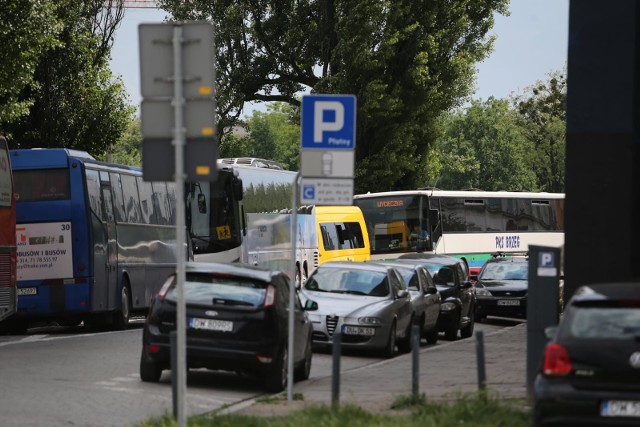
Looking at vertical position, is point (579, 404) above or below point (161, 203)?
below

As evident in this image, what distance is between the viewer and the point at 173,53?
36.6ft

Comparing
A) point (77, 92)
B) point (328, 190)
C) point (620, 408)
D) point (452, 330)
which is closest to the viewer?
point (620, 408)

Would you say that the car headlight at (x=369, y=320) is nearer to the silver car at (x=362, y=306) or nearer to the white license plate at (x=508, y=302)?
the silver car at (x=362, y=306)

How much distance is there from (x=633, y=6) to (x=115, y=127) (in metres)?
32.0

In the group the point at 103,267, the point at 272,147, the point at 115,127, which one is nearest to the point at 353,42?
the point at 115,127

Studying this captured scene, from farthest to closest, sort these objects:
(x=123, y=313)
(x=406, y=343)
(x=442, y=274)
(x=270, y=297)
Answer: (x=442, y=274) → (x=123, y=313) → (x=406, y=343) → (x=270, y=297)

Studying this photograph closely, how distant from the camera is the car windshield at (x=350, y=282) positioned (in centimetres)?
2459

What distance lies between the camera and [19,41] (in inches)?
1389

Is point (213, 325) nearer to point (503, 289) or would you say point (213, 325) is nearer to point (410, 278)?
point (410, 278)

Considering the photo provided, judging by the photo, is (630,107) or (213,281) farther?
(630,107)

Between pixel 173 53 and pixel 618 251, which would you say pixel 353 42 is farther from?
pixel 173 53

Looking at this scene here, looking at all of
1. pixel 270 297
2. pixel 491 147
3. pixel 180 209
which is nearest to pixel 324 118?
pixel 270 297

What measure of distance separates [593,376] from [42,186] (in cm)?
1948

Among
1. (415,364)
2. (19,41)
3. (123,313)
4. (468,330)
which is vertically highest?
(19,41)
